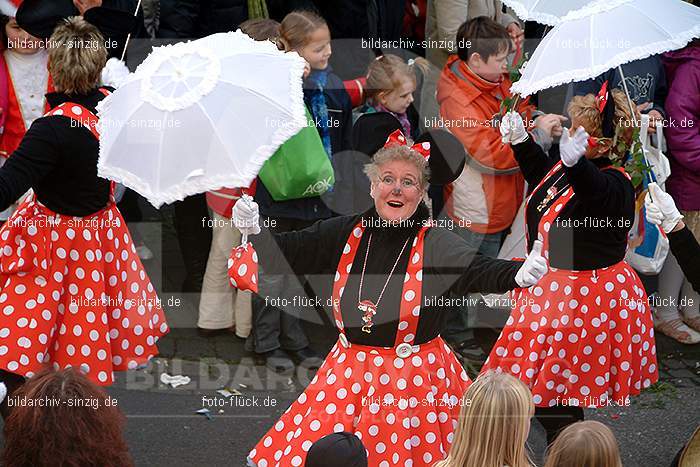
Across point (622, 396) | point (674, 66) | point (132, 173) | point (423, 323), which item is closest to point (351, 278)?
point (423, 323)

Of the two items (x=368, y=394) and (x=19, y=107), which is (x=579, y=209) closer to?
(x=368, y=394)

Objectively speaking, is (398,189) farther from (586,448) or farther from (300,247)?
(586,448)

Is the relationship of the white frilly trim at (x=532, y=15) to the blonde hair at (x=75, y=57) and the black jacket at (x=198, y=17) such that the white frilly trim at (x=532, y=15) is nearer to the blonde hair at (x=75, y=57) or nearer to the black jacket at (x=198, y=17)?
the blonde hair at (x=75, y=57)

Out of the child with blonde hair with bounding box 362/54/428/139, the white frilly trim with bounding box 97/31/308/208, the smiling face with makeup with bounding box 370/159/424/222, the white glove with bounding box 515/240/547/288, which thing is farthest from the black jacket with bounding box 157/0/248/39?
the white glove with bounding box 515/240/547/288

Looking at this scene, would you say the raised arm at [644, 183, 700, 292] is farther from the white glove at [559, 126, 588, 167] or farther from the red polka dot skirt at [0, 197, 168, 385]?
the red polka dot skirt at [0, 197, 168, 385]

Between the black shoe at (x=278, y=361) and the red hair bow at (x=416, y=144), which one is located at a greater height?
the red hair bow at (x=416, y=144)

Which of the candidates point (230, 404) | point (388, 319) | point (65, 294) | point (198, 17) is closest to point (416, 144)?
point (388, 319)

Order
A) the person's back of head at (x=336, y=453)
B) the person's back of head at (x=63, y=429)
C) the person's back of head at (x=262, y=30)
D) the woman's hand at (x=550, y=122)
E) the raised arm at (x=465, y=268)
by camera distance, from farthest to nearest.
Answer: the woman's hand at (x=550, y=122) → the person's back of head at (x=262, y=30) → the raised arm at (x=465, y=268) → the person's back of head at (x=336, y=453) → the person's back of head at (x=63, y=429)

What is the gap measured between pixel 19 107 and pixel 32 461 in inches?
153

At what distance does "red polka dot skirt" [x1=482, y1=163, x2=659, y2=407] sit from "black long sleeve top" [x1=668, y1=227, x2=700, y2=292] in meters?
0.61

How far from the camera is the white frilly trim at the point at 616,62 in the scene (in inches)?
198

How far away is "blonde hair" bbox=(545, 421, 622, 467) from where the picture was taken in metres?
3.82

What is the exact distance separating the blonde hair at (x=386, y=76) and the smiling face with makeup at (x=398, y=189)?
1934 mm

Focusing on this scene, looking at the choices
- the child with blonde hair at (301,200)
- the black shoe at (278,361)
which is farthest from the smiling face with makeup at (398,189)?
the black shoe at (278,361)
